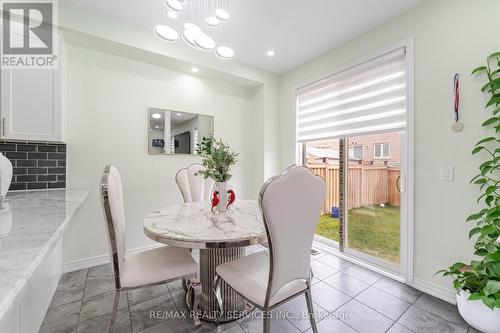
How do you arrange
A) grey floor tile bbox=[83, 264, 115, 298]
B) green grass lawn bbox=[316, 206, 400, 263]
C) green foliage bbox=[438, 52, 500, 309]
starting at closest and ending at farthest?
green foliage bbox=[438, 52, 500, 309]
grey floor tile bbox=[83, 264, 115, 298]
green grass lawn bbox=[316, 206, 400, 263]

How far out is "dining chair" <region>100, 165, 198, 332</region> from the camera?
1.23 m

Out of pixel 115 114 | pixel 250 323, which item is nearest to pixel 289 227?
pixel 250 323

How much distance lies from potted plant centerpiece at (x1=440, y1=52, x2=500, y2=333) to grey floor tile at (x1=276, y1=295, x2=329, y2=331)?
99cm

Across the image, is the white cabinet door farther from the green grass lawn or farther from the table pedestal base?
the green grass lawn

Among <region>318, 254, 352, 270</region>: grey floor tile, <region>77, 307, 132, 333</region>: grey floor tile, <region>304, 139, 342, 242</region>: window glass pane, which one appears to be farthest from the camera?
<region>304, 139, 342, 242</region>: window glass pane

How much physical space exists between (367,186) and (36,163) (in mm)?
3710

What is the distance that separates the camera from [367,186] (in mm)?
2719

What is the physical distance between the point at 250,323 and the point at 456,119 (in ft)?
7.70

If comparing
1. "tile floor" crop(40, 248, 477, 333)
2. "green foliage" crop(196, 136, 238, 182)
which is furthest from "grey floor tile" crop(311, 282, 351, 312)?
"green foliage" crop(196, 136, 238, 182)

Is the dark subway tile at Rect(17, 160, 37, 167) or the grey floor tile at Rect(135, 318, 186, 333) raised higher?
the dark subway tile at Rect(17, 160, 37, 167)

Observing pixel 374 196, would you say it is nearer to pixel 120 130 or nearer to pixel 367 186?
pixel 367 186

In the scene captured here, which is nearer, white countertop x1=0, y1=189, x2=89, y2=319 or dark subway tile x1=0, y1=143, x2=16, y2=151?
white countertop x1=0, y1=189, x2=89, y2=319

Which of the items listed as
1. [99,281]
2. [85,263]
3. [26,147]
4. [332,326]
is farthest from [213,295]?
[26,147]

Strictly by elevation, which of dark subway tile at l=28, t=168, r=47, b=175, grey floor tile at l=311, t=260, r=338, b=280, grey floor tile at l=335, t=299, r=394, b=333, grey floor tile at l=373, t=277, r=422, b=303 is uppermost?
dark subway tile at l=28, t=168, r=47, b=175
